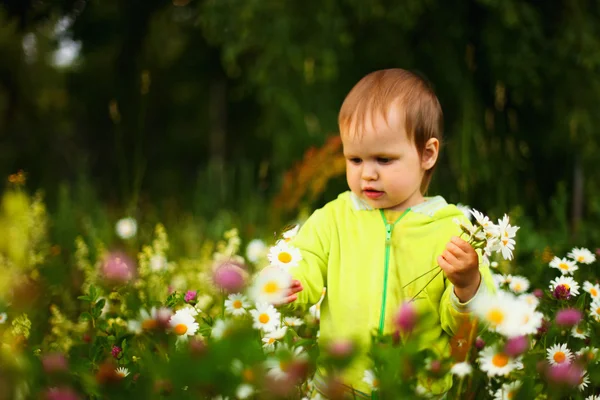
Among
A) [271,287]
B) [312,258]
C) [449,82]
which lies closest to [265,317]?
[271,287]

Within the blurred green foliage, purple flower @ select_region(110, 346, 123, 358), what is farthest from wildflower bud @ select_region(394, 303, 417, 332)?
the blurred green foliage

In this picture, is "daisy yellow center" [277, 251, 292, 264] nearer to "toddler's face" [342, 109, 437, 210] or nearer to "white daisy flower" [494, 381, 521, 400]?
"toddler's face" [342, 109, 437, 210]

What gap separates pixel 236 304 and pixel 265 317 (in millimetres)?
97

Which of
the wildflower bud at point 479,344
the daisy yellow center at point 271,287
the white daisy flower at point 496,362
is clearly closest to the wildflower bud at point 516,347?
the white daisy flower at point 496,362

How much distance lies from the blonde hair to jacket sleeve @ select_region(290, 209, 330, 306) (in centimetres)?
29

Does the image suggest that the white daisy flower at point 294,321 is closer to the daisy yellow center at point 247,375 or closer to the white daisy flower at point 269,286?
the white daisy flower at point 269,286

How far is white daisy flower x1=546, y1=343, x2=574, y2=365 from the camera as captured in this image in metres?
1.66

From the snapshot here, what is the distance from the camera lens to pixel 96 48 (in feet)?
25.4

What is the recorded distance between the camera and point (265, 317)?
64.9 inches

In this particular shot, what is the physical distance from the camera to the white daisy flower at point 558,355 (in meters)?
1.66

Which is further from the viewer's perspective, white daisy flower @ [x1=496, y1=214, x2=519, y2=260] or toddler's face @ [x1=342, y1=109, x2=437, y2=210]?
toddler's face @ [x1=342, y1=109, x2=437, y2=210]

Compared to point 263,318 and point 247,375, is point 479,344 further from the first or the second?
point 247,375

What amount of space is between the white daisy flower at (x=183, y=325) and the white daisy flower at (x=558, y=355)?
0.88 metres

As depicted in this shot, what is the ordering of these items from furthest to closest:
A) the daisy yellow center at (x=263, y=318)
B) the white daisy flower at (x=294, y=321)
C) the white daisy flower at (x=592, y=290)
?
the white daisy flower at (x=294, y=321)
the white daisy flower at (x=592, y=290)
the daisy yellow center at (x=263, y=318)
